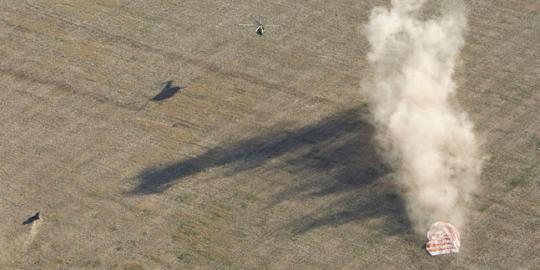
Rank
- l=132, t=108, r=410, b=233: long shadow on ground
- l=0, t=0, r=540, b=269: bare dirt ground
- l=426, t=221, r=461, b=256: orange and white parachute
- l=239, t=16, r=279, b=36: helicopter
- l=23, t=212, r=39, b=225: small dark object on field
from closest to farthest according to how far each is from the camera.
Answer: l=426, t=221, r=461, b=256: orange and white parachute → l=0, t=0, r=540, b=269: bare dirt ground → l=132, t=108, r=410, b=233: long shadow on ground → l=23, t=212, r=39, b=225: small dark object on field → l=239, t=16, r=279, b=36: helicopter

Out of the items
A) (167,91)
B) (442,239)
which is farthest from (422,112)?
(167,91)

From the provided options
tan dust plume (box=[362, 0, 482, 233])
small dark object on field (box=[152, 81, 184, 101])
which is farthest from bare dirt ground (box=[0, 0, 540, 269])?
tan dust plume (box=[362, 0, 482, 233])

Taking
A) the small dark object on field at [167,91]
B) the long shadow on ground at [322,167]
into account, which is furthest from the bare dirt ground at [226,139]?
the small dark object on field at [167,91]

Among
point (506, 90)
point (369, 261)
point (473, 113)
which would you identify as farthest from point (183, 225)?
point (506, 90)

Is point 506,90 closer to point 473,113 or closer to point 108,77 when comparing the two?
point 473,113

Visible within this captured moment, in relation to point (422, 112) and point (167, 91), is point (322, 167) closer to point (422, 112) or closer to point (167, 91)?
point (422, 112)

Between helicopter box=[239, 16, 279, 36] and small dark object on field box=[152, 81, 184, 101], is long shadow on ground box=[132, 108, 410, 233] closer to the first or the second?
small dark object on field box=[152, 81, 184, 101]

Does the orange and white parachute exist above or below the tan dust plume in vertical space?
below
